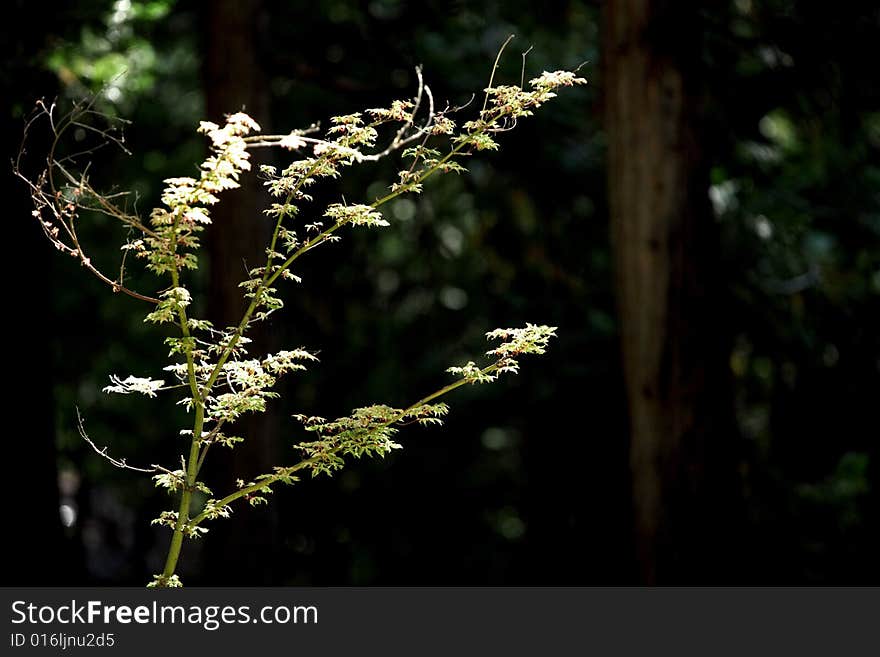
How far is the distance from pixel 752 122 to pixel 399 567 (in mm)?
4271

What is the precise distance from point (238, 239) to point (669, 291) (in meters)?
2.27

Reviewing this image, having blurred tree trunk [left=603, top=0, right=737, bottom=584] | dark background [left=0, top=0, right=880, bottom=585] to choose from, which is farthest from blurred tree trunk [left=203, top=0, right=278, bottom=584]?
blurred tree trunk [left=603, top=0, right=737, bottom=584]

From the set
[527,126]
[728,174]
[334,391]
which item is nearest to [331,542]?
[334,391]

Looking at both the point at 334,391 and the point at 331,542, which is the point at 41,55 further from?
the point at 331,542

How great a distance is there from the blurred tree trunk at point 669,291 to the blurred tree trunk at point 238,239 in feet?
6.18

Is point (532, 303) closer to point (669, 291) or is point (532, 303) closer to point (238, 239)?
point (669, 291)

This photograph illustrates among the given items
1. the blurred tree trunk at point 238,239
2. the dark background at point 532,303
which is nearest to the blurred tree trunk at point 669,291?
the dark background at point 532,303

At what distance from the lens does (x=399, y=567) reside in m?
7.58

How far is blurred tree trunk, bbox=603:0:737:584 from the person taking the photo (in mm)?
4570

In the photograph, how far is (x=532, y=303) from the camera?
6.07 metres

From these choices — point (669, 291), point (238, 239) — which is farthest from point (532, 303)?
point (238, 239)

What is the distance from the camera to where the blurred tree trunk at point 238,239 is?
5.22 meters

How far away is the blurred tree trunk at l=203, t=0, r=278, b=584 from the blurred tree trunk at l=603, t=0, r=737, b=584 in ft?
6.18

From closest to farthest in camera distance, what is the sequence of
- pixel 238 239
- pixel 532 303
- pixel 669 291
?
pixel 669 291 < pixel 238 239 < pixel 532 303
